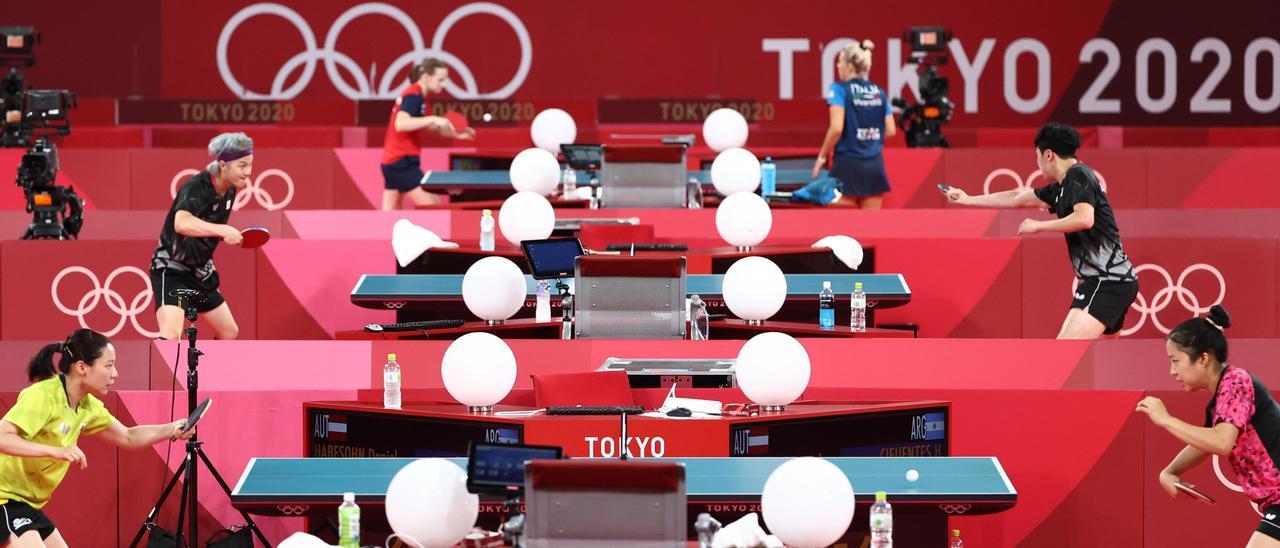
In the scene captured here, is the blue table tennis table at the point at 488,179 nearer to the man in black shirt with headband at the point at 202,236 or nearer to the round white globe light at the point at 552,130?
the round white globe light at the point at 552,130

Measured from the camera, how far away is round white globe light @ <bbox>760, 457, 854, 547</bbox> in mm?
5348

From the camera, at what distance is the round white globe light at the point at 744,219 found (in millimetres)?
10422

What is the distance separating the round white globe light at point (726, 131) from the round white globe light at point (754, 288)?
18.1ft

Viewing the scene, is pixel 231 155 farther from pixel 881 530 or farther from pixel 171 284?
pixel 881 530

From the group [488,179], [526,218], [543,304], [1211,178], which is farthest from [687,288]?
[1211,178]

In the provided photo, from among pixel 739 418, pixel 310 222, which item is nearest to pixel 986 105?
pixel 310 222

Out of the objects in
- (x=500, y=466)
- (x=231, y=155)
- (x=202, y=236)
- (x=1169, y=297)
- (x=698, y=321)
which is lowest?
(x=500, y=466)

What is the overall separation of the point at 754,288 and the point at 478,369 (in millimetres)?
2147

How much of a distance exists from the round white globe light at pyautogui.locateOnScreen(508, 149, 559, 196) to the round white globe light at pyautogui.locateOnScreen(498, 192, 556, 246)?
1441mm

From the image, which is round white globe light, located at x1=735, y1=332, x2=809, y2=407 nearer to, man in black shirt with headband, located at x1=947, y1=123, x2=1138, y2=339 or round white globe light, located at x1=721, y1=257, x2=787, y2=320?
round white globe light, located at x1=721, y1=257, x2=787, y2=320

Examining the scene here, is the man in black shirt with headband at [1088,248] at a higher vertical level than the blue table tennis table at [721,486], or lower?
higher

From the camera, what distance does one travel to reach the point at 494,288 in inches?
334

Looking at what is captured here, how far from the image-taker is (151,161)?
49.3ft

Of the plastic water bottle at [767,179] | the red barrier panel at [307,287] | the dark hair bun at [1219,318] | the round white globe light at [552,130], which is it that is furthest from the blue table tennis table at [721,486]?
the round white globe light at [552,130]
